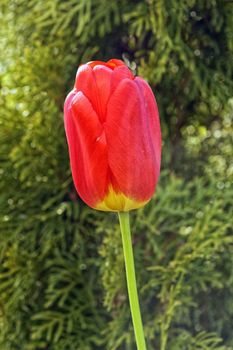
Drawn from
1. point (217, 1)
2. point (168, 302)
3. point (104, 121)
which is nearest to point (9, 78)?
point (217, 1)

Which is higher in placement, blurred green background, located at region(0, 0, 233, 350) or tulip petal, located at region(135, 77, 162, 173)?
tulip petal, located at region(135, 77, 162, 173)

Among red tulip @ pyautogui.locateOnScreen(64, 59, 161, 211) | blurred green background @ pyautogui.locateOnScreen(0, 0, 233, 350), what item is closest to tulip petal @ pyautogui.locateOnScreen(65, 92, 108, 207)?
red tulip @ pyautogui.locateOnScreen(64, 59, 161, 211)

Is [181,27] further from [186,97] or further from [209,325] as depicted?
[209,325]

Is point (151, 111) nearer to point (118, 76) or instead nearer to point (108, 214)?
Answer: point (118, 76)

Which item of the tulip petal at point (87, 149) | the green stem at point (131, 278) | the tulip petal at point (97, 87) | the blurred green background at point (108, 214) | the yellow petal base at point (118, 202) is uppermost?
the tulip petal at point (97, 87)

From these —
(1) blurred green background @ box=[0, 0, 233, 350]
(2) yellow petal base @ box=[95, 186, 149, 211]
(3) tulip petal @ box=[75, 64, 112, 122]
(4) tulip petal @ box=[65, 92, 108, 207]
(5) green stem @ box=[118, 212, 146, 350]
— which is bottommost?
(1) blurred green background @ box=[0, 0, 233, 350]

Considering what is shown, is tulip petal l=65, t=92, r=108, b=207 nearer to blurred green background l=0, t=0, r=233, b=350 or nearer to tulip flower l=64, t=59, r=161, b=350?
tulip flower l=64, t=59, r=161, b=350

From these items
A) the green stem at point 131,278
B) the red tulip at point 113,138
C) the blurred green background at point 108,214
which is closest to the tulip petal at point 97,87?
the red tulip at point 113,138

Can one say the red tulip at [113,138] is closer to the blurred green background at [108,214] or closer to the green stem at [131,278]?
the green stem at [131,278]
